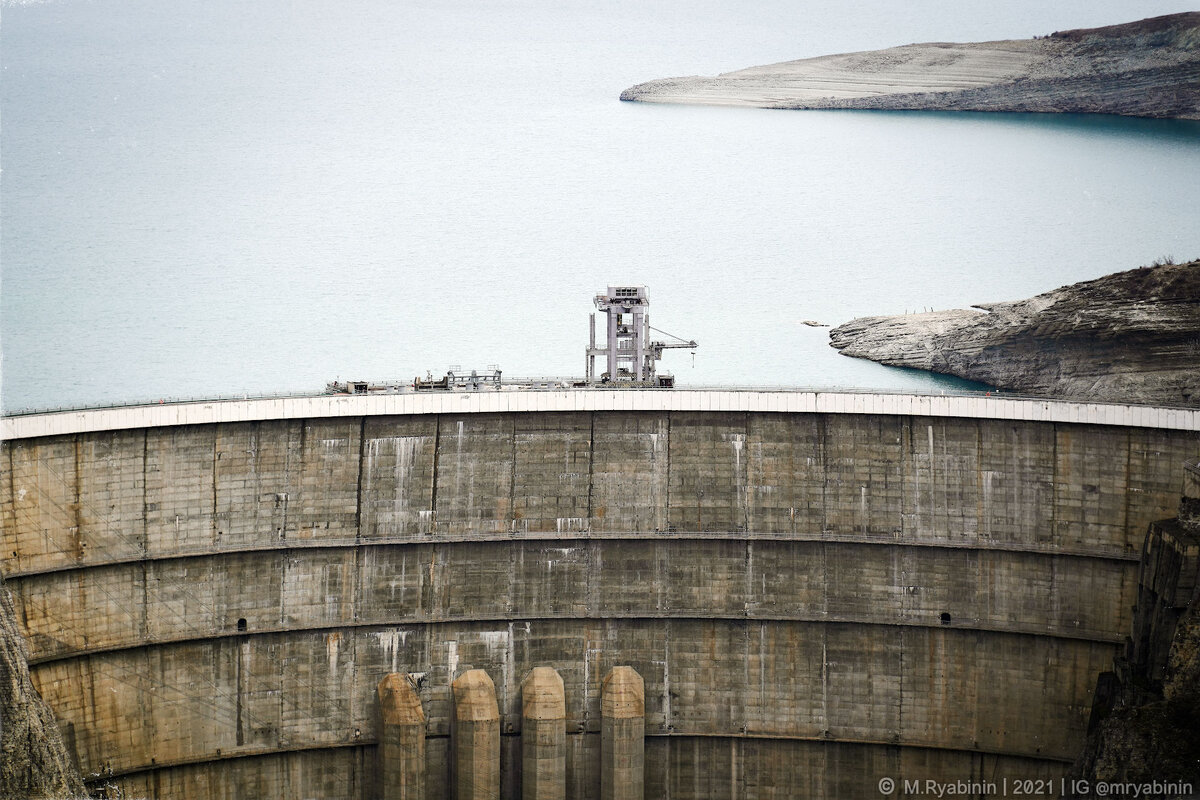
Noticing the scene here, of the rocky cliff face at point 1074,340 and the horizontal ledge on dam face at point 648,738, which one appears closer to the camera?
the horizontal ledge on dam face at point 648,738

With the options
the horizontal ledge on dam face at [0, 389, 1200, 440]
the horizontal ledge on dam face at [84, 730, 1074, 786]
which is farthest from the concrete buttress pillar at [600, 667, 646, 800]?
the horizontal ledge on dam face at [0, 389, 1200, 440]

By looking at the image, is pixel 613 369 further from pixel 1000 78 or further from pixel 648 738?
pixel 1000 78

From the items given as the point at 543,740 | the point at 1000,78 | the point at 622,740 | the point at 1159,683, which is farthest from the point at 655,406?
the point at 1000,78

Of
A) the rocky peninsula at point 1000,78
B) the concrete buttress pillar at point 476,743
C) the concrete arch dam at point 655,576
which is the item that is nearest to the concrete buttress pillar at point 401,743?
the concrete arch dam at point 655,576

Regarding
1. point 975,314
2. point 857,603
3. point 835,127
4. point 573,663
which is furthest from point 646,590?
point 835,127

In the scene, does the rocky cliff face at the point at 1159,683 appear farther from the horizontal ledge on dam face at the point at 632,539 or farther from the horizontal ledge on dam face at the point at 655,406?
the horizontal ledge on dam face at the point at 655,406

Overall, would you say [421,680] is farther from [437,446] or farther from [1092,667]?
[1092,667]

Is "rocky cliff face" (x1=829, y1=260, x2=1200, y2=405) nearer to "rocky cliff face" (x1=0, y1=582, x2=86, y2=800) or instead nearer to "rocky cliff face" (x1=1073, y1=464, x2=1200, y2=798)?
"rocky cliff face" (x1=1073, y1=464, x2=1200, y2=798)
